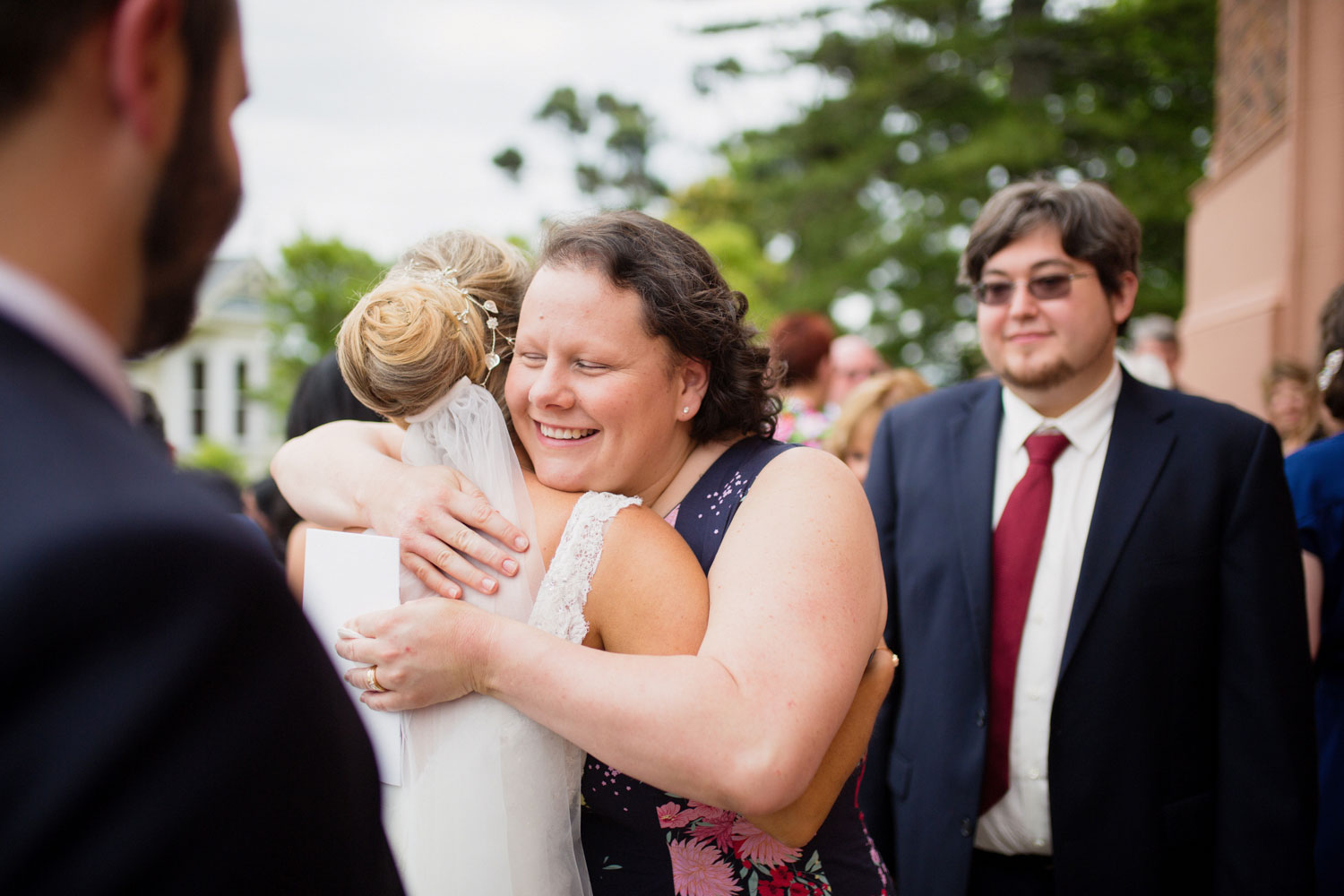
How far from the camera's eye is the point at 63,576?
1.95 ft

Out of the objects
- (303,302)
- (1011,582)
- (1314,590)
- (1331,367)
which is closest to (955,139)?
(1331,367)

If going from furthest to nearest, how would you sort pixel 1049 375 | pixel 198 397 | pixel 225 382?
pixel 225 382, pixel 198 397, pixel 1049 375

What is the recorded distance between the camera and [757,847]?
5.90 ft

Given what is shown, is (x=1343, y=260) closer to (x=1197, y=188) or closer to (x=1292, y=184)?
(x=1292, y=184)

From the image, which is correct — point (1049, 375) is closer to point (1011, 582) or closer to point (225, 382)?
point (1011, 582)

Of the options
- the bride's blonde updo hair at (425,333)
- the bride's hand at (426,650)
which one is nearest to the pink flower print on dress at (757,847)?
the bride's hand at (426,650)

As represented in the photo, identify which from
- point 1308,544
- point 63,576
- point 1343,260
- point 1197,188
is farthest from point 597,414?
point 1197,188

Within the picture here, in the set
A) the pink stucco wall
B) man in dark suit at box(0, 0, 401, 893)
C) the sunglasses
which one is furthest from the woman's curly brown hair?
the pink stucco wall

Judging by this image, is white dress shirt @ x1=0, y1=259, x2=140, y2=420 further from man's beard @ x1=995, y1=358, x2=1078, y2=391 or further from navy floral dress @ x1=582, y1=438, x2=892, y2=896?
man's beard @ x1=995, y1=358, x2=1078, y2=391

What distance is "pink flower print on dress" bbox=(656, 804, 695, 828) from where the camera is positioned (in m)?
1.74

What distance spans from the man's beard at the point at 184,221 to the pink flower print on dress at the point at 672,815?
4.22 ft

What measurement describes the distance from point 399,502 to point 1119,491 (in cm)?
205

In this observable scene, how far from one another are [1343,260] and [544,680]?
664 cm

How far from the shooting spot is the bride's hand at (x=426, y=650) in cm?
153
